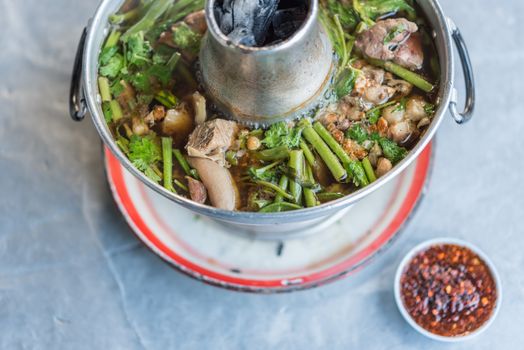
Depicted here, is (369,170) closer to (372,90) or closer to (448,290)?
(372,90)

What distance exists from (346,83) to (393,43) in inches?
7.8

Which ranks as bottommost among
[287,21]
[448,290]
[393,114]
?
[448,290]

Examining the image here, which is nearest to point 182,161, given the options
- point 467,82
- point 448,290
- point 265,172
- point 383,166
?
point 265,172

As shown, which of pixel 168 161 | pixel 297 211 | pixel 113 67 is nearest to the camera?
pixel 297 211

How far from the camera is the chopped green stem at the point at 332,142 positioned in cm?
200

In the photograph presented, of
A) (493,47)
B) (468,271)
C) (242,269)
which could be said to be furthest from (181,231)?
(493,47)

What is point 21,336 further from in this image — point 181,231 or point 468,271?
point 468,271

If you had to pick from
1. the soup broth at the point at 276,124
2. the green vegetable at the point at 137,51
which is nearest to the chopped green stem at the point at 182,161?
the soup broth at the point at 276,124

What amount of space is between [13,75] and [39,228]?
0.72 meters


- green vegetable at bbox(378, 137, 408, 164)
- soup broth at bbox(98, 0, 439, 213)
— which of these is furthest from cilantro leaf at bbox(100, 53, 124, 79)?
green vegetable at bbox(378, 137, 408, 164)

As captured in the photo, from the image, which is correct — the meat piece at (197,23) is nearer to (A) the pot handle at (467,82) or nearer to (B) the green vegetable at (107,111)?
(B) the green vegetable at (107,111)

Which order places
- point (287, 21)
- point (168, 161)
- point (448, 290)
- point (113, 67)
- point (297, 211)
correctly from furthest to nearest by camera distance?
point (448, 290) < point (113, 67) < point (168, 161) < point (287, 21) < point (297, 211)

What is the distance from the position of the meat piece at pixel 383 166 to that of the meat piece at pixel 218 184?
1.41 ft

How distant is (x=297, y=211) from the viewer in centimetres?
180
